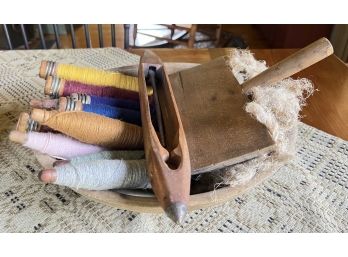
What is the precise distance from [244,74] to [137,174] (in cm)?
25

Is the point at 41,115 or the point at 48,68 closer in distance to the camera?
the point at 41,115

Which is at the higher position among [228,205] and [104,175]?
[104,175]

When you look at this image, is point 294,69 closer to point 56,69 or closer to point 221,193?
point 221,193

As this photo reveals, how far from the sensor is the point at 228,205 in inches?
19.1

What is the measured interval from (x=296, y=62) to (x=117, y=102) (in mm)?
234

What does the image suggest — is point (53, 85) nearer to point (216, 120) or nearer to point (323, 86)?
point (216, 120)

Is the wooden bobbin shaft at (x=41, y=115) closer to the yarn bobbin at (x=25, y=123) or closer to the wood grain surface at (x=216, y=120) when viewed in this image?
the yarn bobbin at (x=25, y=123)

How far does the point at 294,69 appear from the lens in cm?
42

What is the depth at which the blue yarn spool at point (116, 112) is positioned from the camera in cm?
44

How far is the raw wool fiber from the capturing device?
1.27 feet

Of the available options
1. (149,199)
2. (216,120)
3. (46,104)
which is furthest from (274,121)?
(46,104)

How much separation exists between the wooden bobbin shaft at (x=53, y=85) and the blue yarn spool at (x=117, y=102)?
5 centimetres
